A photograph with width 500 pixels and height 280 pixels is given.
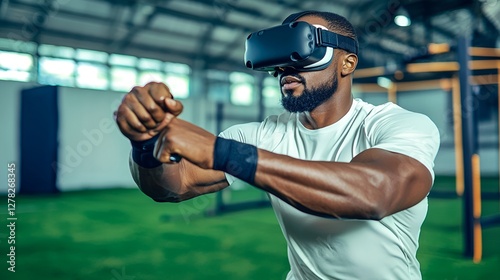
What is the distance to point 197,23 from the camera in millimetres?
10555

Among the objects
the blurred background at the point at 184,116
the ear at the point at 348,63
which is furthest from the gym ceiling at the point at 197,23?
the ear at the point at 348,63

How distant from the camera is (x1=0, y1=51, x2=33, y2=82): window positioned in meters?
8.17

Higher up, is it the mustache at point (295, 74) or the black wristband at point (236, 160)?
the mustache at point (295, 74)

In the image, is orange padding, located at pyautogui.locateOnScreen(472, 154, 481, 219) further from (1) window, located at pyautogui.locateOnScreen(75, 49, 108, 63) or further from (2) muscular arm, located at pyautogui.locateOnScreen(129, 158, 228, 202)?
(1) window, located at pyautogui.locateOnScreen(75, 49, 108, 63)

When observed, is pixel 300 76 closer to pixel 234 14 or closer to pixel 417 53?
pixel 417 53

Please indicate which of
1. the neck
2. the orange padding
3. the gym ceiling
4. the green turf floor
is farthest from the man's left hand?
the gym ceiling

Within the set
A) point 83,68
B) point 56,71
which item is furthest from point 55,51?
point 83,68

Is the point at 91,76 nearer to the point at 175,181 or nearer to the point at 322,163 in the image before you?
the point at 175,181

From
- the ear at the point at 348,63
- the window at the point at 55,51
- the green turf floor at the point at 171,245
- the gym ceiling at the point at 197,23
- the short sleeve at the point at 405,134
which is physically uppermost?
the gym ceiling at the point at 197,23

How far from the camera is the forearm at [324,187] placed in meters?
0.88

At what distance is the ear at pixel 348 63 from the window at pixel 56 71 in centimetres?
883

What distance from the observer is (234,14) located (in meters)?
10.5

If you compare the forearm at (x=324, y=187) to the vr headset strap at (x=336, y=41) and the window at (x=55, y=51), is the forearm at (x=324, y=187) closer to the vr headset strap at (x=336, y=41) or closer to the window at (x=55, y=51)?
the vr headset strap at (x=336, y=41)

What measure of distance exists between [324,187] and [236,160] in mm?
196
